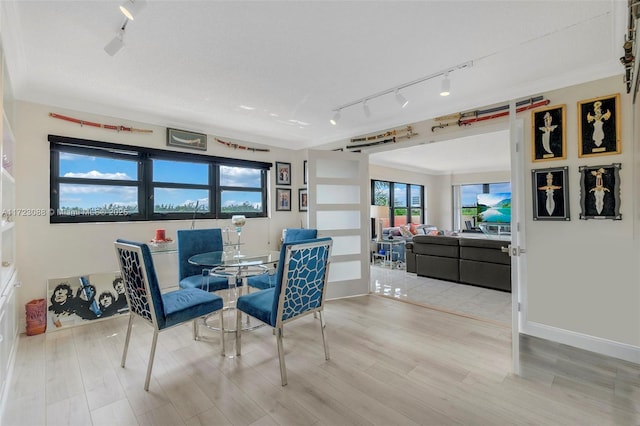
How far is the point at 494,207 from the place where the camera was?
8.88 m

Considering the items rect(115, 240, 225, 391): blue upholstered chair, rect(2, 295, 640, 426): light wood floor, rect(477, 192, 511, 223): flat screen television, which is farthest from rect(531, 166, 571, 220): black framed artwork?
rect(477, 192, 511, 223): flat screen television

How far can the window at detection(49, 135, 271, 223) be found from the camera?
3232mm

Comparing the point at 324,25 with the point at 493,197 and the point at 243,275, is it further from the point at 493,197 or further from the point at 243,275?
the point at 493,197

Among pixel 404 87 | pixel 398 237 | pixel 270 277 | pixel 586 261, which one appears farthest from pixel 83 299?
pixel 398 237

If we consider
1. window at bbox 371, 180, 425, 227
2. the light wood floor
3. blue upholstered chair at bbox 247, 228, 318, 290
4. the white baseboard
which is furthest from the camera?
window at bbox 371, 180, 425, 227

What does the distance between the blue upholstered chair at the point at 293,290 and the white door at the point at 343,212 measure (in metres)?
1.63

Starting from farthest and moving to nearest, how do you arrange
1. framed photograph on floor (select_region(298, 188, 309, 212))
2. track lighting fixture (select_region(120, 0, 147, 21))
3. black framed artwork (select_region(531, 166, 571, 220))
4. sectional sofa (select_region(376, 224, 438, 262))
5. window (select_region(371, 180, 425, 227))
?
window (select_region(371, 180, 425, 227)) → sectional sofa (select_region(376, 224, 438, 262)) → framed photograph on floor (select_region(298, 188, 309, 212)) → black framed artwork (select_region(531, 166, 571, 220)) → track lighting fixture (select_region(120, 0, 147, 21))

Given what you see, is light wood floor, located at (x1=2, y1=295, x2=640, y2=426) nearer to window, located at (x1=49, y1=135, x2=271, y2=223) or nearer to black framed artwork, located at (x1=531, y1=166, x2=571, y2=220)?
black framed artwork, located at (x1=531, y1=166, x2=571, y2=220)

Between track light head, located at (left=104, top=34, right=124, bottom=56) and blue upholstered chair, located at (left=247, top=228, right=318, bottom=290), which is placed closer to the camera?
track light head, located at (left=104, top=34, right=124, bottom=56)

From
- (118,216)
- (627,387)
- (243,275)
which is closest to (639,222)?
(627,387)

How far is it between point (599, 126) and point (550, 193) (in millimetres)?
653

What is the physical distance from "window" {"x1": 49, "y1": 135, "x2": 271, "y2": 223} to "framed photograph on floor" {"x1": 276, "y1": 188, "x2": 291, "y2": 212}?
0.32 m

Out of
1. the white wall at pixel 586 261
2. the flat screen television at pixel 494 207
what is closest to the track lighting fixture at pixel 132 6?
the white wall at pixel 586 261

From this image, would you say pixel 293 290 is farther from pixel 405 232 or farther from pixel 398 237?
pixel 405 232
